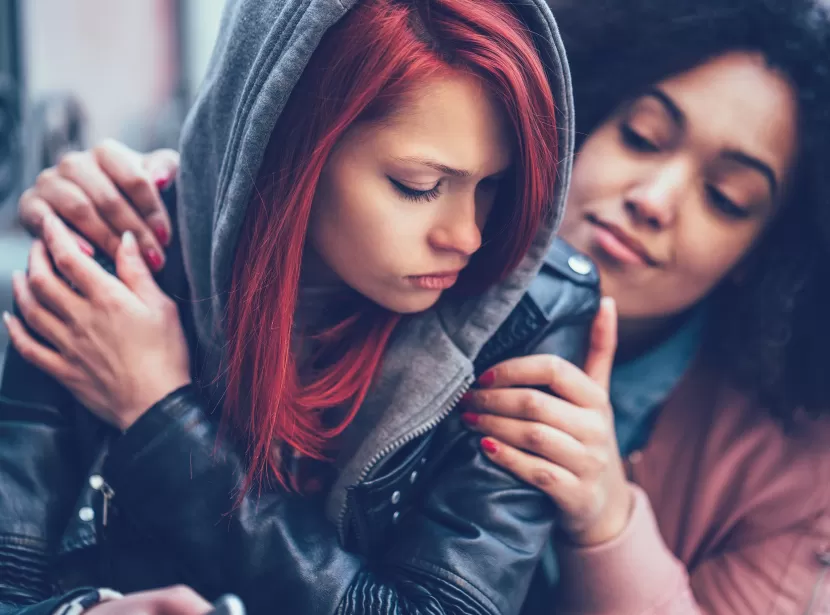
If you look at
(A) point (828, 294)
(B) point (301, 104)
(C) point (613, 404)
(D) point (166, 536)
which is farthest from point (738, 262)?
(D) point (166, 536)

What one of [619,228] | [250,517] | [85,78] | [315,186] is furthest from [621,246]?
[85,78]

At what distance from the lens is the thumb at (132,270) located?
872 mm

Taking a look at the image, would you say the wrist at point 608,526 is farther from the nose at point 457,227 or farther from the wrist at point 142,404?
the wrist at point 142,404

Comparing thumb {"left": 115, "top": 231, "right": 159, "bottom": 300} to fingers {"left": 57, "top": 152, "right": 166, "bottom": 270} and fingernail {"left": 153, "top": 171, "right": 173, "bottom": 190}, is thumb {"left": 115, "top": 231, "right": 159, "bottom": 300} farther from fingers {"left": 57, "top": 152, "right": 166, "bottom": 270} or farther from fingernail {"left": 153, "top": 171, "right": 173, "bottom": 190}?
fingernail {"left": 153, "top": 171, "right": 173, "bottom": 190}

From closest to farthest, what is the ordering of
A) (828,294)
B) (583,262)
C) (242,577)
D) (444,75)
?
(444,75) < (242,577) < (583,262) < (828,294)

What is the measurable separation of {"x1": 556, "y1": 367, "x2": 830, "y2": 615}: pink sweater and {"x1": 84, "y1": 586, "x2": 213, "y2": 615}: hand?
49 cm

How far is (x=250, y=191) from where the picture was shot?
0.74 metres

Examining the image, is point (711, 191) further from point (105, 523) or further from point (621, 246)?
point (105, 523)

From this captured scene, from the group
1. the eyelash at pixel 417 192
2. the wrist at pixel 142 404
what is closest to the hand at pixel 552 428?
the eyelash at pixel 417 192

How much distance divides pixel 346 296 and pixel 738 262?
2.14ft

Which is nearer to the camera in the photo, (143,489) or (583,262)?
(143,489)

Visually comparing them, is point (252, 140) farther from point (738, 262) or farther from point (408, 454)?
point (738, 262)

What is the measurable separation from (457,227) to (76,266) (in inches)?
17.7

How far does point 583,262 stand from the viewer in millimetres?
921
